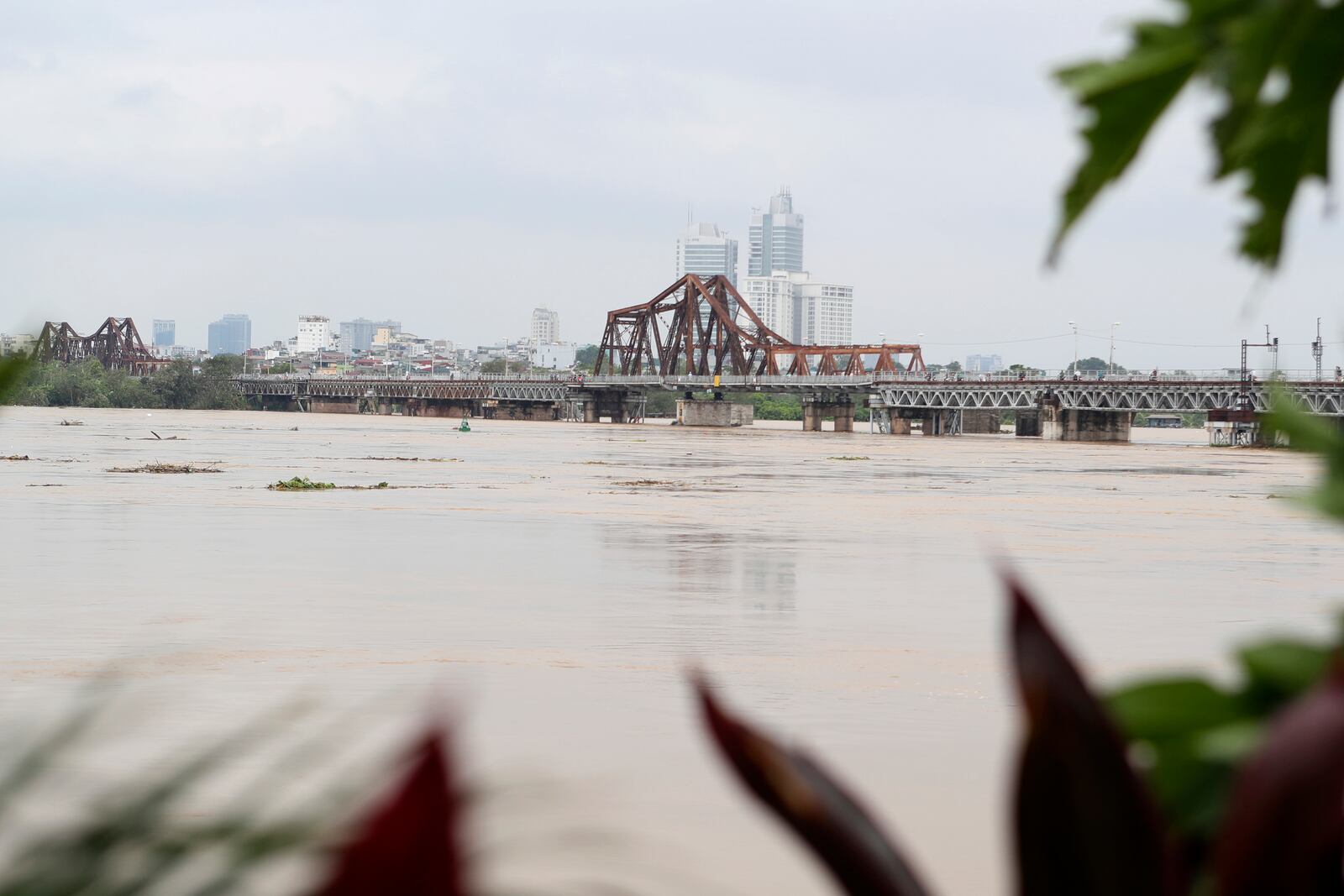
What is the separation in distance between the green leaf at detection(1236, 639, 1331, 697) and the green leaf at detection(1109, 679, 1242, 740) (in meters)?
0.02

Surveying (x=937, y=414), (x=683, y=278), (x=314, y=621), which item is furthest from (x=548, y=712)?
(x=683, y=278)

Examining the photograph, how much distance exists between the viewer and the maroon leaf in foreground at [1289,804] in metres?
0.62

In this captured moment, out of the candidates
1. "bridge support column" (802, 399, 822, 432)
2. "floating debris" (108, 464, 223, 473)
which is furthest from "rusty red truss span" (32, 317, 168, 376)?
"floating debris" (108, 464, 223, 473)

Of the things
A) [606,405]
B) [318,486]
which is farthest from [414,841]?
[606,405]

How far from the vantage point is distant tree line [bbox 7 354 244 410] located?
141m

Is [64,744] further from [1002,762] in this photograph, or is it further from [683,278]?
[683,278]

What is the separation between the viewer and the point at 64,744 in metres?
0.87

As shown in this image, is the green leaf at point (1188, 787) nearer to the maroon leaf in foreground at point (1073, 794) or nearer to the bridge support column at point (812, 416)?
the maroon leaf in foreground at point (1073, 794)

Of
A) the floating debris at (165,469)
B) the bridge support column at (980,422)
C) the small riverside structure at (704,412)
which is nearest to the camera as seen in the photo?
the floating debris at (165,469)

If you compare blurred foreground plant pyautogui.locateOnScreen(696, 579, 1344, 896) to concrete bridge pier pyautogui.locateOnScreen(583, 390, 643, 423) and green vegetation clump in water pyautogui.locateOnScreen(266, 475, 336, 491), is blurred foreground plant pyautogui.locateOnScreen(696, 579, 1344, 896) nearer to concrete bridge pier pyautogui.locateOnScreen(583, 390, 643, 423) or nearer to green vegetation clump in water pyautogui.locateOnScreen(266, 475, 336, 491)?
green vegetation clump in water pyautogui.locateOnScreen(266, 475, 336, 491)

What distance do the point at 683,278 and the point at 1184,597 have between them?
460ft

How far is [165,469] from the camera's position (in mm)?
37750

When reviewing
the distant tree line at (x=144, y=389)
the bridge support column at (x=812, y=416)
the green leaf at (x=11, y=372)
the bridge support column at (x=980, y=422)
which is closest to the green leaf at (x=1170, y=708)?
the green leaf at (x=11, y=372)

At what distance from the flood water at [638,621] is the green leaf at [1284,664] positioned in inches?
3.0
